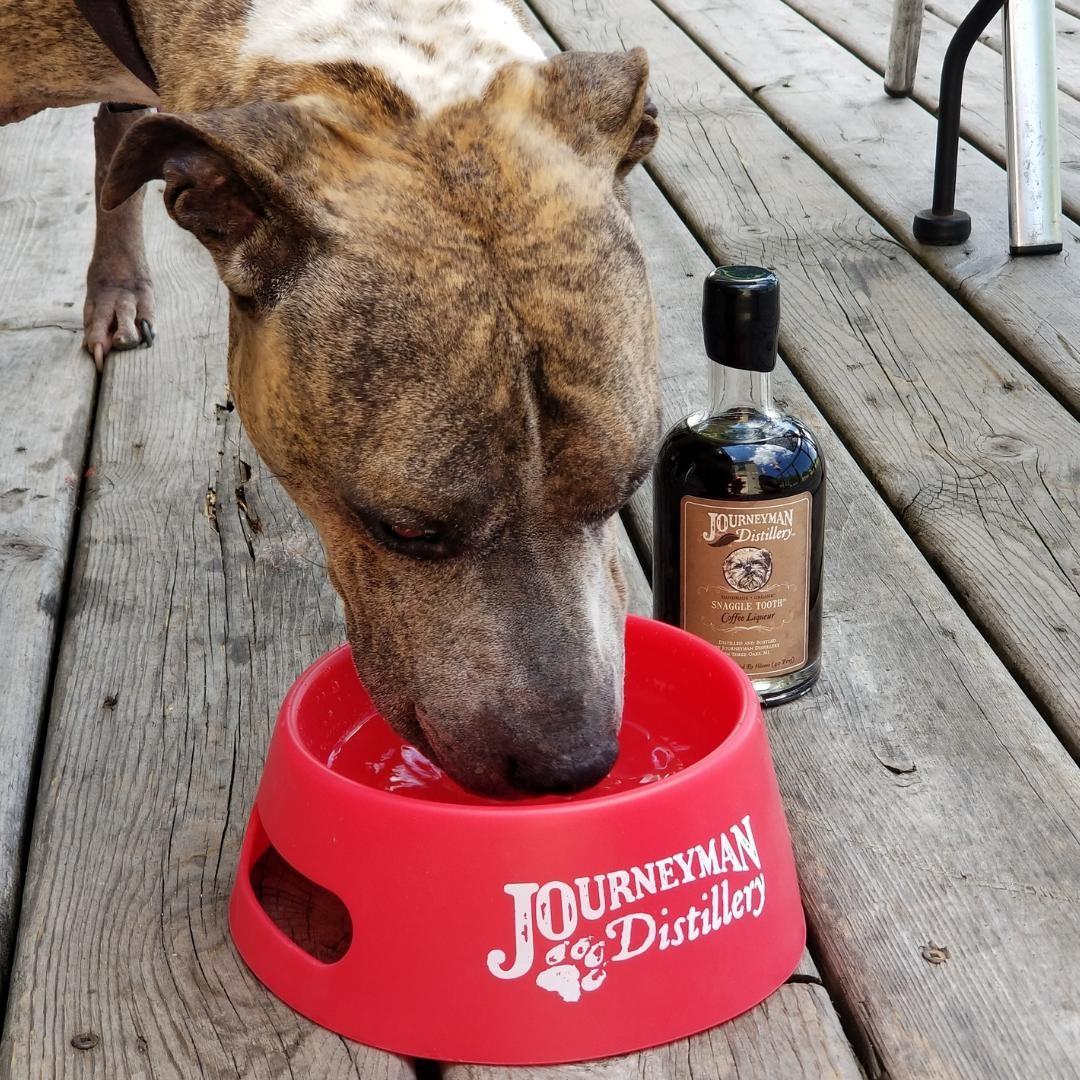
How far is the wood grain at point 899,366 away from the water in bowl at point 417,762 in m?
0.54

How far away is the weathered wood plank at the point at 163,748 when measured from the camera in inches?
63.0

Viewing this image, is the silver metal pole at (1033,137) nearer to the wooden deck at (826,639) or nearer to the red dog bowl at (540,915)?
the wooden deck at (826,639)

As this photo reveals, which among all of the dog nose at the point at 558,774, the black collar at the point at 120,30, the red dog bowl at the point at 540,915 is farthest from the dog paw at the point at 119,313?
the dog nose at the point at 558,774

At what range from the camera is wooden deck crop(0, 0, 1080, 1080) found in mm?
1609

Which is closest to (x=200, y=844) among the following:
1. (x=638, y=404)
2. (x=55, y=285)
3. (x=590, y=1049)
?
(x=590, y=1049)

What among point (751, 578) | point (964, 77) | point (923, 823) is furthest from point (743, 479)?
point (964, 77)

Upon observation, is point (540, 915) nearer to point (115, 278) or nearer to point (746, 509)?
point (746, 509)

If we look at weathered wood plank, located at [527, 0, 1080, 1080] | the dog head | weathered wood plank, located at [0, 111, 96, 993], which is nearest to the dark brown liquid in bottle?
weathered wood plank, located at [527, 0, 1080, 1080]

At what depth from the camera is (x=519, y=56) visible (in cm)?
194

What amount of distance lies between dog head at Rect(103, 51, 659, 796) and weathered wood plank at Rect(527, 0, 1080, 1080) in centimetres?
38

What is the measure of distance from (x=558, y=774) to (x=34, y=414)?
1.89 m

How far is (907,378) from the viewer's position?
304 cm

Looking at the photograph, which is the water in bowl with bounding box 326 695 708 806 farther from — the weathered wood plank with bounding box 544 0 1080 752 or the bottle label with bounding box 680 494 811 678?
the weathered wood plank with bounding box 544 0 1080 752

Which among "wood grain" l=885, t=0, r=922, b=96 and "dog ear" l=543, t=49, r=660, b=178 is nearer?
"dog ear" l=543, t=49, r=660, b=178
